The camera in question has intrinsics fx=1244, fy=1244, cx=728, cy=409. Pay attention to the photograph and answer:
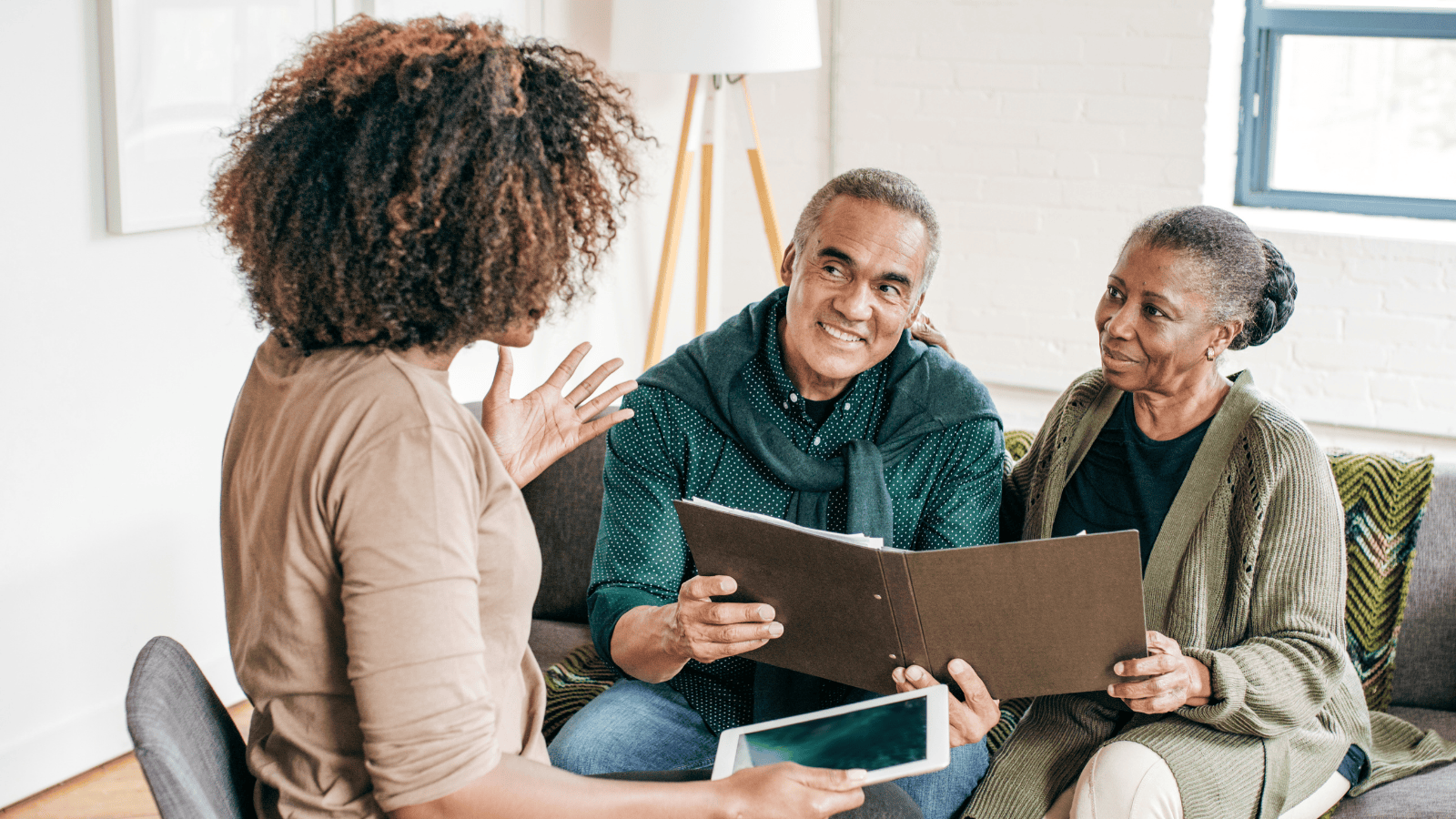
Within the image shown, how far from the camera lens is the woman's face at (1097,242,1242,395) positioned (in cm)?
172

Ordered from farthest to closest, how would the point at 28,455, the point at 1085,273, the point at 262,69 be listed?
the point at 1085,273 → the point at 262,69 → the point at 28,455

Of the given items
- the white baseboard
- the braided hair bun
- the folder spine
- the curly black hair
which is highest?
the curly black hair

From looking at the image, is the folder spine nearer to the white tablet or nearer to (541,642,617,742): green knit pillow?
the white tablet

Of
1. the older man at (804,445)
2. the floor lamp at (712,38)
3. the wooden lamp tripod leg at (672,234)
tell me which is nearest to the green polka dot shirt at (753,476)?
the older man at (804,445)

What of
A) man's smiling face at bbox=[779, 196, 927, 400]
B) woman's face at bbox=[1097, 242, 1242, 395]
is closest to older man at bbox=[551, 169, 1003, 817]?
man's smiling face at bbox=[779, 196, 927, 400]

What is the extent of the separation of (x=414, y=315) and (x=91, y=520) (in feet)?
5.89

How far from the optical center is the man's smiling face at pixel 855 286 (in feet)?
5.90

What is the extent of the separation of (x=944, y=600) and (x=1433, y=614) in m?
1.08

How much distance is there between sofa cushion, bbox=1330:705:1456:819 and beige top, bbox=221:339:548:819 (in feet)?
4.35

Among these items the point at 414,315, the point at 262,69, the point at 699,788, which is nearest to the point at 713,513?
the point at 699,788

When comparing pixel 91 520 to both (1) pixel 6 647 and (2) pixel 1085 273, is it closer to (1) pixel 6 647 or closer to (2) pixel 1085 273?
(1) pixel 6 647

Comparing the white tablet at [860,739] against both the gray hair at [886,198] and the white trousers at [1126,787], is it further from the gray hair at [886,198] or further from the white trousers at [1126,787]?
the gray hair at [886,198]

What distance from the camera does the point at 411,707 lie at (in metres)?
0.94

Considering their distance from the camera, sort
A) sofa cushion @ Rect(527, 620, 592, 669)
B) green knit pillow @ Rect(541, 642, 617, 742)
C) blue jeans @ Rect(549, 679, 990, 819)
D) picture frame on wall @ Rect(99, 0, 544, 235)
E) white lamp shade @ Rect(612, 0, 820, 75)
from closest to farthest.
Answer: blue jeans @ Rect(549, 679, 990, 819) → green knit pillow @ Rect(541, 642, 617, 742) → sofa cushion @ Rect(527, 620, 592, 669) → picture frame on wall @ Rect(99, 0, 544, 235) → white lamp shade @ Rect(612, 0, 820, 75)
